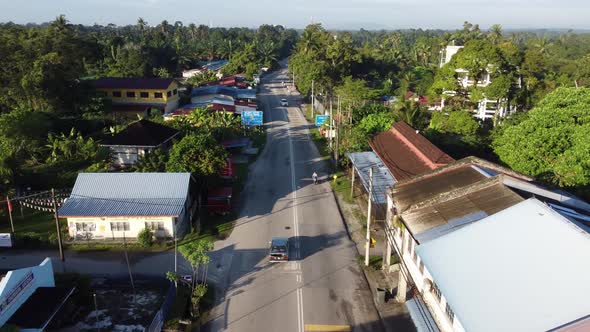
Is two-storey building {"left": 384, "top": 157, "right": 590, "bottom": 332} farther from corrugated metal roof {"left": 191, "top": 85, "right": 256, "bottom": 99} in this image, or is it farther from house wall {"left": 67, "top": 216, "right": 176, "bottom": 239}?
corrugated metal roof {"left": 191, "top": 85, "right": 256, "bottom": 99}

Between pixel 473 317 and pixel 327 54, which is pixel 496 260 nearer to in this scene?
pixel 473 317

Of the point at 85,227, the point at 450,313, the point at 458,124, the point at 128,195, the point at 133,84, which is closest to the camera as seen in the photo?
the point at 450,313

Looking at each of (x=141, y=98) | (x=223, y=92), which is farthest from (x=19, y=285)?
(x=223, y=92)

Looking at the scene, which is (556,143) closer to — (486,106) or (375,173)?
(375,173)

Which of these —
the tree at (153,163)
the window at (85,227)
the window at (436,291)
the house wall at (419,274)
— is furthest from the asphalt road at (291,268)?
the window at (85,227)

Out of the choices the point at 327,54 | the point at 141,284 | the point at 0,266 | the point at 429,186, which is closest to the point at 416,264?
the point at 429,186

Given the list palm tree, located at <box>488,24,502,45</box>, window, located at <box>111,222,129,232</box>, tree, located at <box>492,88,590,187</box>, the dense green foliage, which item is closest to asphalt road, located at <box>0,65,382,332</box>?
window, located at <box>111,222,129,232</box>

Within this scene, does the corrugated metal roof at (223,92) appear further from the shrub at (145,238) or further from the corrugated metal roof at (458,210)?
the corrugated metal roof at (458,210)
